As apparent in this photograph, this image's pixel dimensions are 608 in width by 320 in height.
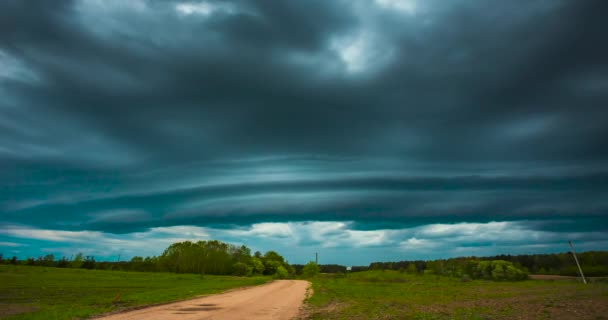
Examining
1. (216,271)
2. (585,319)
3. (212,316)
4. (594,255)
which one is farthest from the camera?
(594,255)

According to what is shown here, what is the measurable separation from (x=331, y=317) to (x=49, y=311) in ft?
61.3

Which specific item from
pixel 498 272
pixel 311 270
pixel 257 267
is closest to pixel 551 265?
pixel 498 272

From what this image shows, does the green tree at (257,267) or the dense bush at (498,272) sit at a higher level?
the green tree at (257,267)

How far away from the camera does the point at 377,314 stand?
23625 mm

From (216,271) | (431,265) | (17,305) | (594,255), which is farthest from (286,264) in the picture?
(17,305)

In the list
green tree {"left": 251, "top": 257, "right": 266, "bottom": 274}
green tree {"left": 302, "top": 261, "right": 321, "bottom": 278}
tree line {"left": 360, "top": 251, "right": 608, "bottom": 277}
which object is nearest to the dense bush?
tree line {"left": 360, "top": 251, "right": 608, "bottom": 277}

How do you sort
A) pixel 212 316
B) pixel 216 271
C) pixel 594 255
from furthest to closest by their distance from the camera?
pixel 594 255 → pixel 216 271 → pixel 212 316

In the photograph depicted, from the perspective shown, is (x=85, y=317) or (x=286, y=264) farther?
(x=286, y=264)

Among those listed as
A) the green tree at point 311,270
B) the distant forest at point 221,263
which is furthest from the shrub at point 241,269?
the green tree at point 311,270

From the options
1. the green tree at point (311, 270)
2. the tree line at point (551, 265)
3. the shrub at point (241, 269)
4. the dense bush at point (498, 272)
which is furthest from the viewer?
the green tree at point (311, 270)

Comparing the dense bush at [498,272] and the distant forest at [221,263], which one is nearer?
the dense bush at [498,272]

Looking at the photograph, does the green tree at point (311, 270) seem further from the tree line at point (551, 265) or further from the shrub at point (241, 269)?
the tree line at point (551, 265)

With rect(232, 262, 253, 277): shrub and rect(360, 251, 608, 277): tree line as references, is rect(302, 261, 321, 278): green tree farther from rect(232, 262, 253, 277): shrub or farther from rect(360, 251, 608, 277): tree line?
rect(360, 251, 608, 277): tree line

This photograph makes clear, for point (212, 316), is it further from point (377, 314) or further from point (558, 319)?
point (558, 319)
